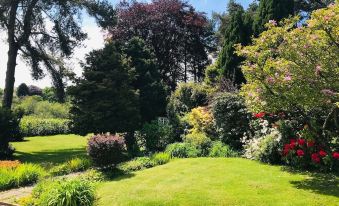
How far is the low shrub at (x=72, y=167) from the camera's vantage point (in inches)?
554

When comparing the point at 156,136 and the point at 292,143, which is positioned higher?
the point at 156,136

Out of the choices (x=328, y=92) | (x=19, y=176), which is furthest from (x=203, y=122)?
(x=328, y=92)

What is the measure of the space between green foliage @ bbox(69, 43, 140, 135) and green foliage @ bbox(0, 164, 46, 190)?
5230 millimetres

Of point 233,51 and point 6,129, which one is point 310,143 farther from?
point 6,129

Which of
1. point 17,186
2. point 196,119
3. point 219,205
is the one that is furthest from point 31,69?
point 219,205

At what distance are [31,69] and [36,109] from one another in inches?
619

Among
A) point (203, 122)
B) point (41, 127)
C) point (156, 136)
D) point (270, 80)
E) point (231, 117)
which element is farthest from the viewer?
point (41, 127)

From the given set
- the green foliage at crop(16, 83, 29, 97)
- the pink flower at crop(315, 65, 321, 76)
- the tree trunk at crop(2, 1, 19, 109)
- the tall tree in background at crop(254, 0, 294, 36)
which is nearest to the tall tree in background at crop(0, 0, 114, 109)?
the tree trunk at crop(2, 1, 19, 109)

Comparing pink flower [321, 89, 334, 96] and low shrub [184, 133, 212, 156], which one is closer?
pink flower [321, 89, 334, 96]

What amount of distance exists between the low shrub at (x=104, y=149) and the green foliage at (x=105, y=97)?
5354mm

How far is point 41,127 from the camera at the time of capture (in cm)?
3147

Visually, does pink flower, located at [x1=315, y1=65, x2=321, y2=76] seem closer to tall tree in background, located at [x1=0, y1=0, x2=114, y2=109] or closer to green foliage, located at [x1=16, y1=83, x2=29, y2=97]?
tall tree in background, located at [x1=0, y1=0, x2=114, y2=109]

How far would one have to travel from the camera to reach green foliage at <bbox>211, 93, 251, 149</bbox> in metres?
16.1

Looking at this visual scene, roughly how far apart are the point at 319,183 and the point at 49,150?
16.6m
